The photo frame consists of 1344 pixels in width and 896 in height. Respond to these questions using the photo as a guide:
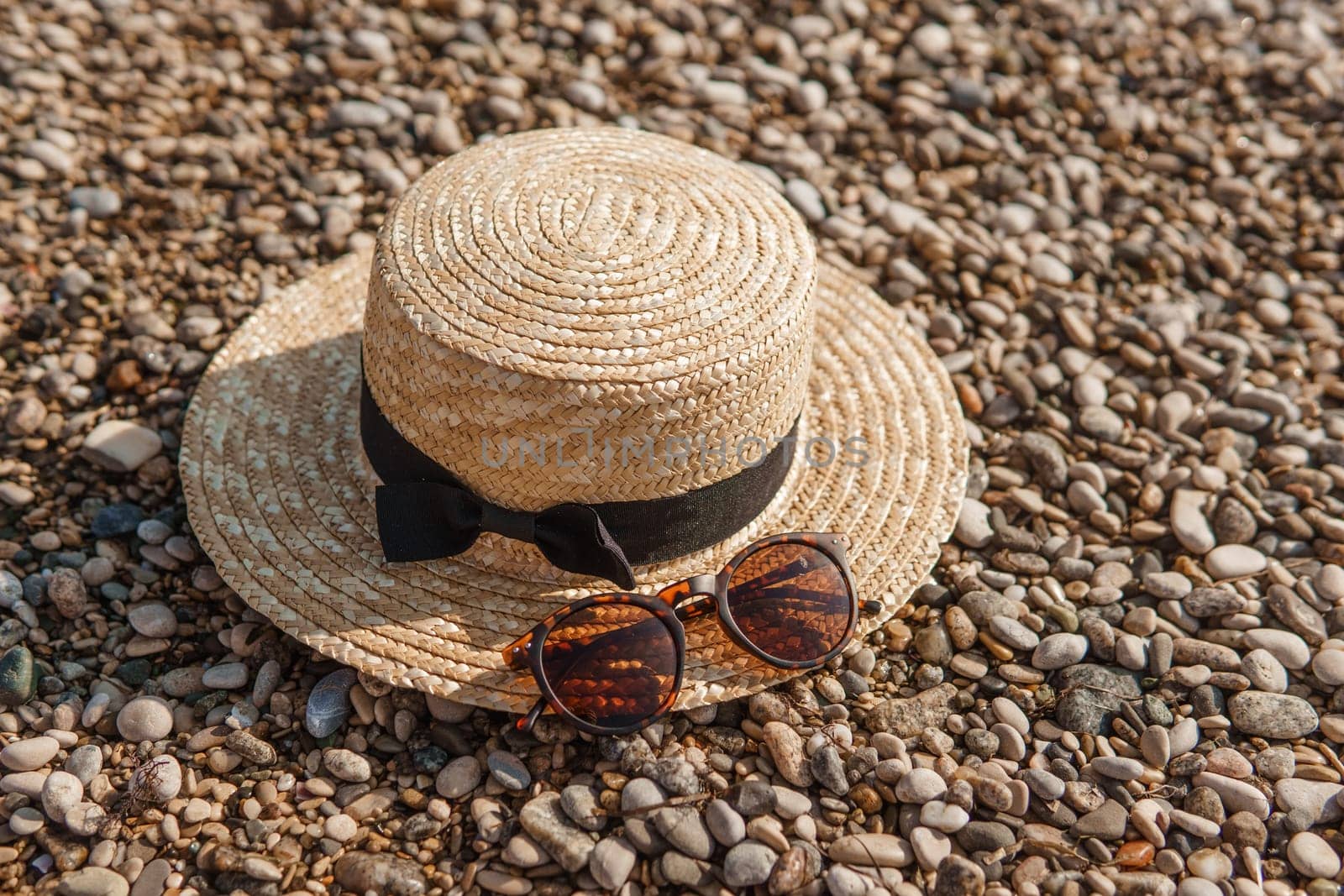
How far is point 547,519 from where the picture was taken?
8.77 feet

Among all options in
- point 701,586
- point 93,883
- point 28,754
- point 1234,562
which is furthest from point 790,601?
point 28,754

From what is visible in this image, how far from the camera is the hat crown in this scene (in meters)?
2.50

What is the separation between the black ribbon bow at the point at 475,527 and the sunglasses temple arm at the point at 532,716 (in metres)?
0.32

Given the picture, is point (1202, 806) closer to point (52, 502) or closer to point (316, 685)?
point (316, 685)

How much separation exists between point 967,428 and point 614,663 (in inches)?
62.4

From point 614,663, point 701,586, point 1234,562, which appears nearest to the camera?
point 614,663

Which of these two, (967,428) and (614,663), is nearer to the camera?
(614,663)

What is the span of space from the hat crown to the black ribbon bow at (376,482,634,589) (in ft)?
0.18

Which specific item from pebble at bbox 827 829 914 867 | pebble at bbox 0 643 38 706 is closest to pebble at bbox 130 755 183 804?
pebble at bbox 0 643 38 706

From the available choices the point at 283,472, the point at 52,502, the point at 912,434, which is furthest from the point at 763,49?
the point at 52,502

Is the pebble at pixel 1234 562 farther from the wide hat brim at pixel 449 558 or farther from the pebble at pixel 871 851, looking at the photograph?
the pebble at pixel 871 851

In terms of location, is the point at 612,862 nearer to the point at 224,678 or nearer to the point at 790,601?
the point at 790,601

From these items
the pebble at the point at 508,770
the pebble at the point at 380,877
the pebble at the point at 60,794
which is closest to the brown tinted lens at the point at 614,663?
the pebble at the point at 508,770

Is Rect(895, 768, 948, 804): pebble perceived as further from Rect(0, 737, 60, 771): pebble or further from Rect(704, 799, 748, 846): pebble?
Rect(0, 737, 60, 771): pebble
